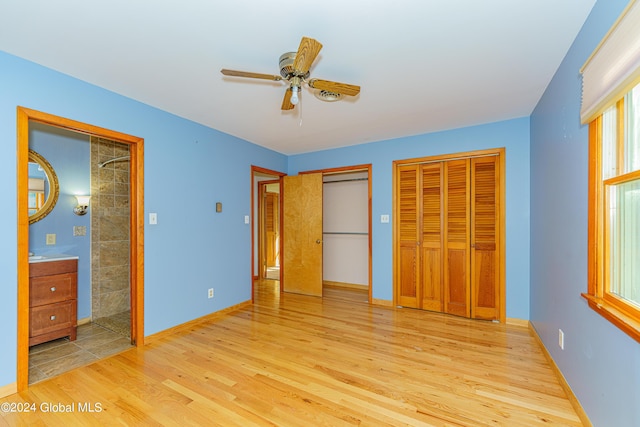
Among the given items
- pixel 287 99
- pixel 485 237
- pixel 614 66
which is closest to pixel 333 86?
pixel 287 99

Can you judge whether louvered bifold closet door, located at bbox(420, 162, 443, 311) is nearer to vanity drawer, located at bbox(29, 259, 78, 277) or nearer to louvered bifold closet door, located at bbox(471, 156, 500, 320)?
louvered bifold closet door, located at bbox(471, 156, 500, 320)

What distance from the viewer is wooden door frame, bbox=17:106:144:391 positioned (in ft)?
6.72

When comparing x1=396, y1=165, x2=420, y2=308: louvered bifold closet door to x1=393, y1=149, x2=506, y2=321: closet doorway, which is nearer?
x1=393, y1=149, x2=506, y2=321: closet doorway

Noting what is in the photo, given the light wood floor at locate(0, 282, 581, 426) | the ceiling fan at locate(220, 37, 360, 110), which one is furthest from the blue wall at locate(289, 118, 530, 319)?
the ceiling fan at locate(220, 37, 360, 110)

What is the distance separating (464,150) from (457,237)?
112 centimetres

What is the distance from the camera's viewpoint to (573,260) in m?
1.96

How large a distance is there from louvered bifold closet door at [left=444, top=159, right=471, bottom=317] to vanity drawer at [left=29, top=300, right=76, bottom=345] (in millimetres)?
4298

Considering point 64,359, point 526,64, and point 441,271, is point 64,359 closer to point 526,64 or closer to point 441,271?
point 441,271

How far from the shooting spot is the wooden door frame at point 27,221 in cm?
205

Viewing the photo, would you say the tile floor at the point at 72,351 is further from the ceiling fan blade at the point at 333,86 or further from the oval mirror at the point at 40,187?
the ceiling fan blade at the point at 333,86

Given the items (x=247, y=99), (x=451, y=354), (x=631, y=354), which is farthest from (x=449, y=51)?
(x=451, y=354)

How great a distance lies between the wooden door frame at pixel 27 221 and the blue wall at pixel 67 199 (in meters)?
0.87

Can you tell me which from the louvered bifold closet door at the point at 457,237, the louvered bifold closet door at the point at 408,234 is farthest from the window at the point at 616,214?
the louvered bifold closet door at the point at 408,234

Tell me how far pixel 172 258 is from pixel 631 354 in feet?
11.6
